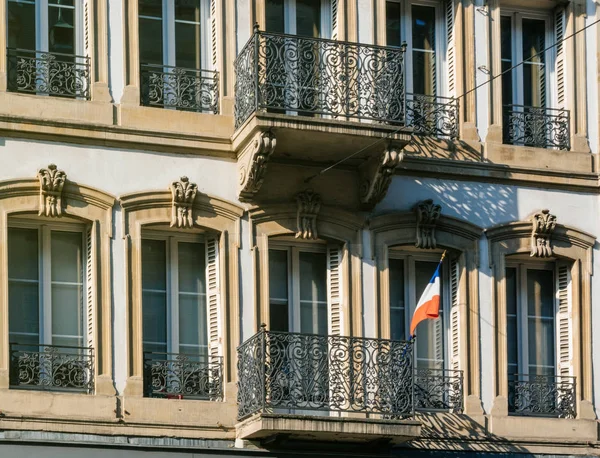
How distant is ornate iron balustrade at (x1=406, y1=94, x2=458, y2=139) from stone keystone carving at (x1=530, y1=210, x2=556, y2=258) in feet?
5.24

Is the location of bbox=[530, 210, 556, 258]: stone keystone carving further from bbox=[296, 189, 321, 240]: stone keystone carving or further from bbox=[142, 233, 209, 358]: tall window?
bbox=[142, 233, 209, 358]: tall window

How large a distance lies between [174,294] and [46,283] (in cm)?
168

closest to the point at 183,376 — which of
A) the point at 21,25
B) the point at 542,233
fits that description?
the point at 21,25

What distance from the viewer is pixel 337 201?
25.8 meters

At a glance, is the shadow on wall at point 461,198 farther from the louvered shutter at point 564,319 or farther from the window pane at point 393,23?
the window pane at point 393,23

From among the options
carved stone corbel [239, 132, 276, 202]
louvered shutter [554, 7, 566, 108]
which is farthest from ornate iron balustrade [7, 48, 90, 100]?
louvered shutter [554, 7, 566, 108]

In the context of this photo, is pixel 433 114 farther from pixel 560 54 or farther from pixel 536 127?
pixel 560 54

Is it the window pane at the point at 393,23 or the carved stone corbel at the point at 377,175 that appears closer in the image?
the carved stone corbel at the point at 377,175

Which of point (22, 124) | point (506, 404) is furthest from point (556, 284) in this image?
point (22, 124)

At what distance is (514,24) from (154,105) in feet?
18.4

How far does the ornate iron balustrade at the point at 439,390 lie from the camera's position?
25828 millimetres

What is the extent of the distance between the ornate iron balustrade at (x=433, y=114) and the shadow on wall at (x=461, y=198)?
28.3 inches

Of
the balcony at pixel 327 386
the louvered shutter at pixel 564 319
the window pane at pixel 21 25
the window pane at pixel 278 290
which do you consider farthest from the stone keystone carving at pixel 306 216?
the window pane at pixel 21 25

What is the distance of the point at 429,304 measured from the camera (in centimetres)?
2533
